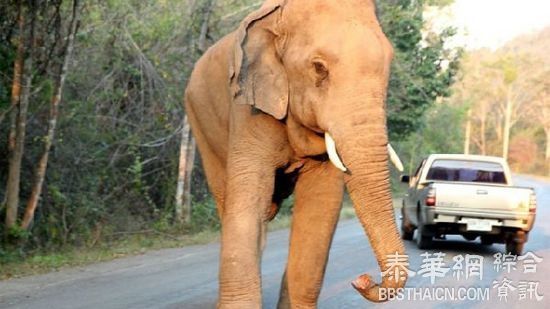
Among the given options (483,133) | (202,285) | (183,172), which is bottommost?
(483,133)

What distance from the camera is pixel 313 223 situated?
6.49 meters

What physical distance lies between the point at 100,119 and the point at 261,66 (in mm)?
9745

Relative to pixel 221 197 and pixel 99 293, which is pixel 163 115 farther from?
pixel 221 197

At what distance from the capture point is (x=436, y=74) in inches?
1104

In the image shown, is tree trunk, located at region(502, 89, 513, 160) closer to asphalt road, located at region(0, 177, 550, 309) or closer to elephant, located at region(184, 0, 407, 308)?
asphalt road, located at region(0, 177, 550, 309)

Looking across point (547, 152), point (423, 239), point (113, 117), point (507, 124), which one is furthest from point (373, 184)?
point (547, 152)

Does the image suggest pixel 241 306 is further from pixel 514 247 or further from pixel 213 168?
pixel 514 247

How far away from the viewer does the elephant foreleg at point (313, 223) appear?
255 inches

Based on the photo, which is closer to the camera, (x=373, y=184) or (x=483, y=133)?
(x=373, y=184)

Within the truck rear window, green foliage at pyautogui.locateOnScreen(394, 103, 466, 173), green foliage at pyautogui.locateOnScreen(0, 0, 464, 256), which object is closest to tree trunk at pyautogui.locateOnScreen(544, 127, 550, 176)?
green foliage at pyautogui.locateOnScreen(394, 103, 466, 173)

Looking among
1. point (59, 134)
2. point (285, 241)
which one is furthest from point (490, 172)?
point (59, 134)

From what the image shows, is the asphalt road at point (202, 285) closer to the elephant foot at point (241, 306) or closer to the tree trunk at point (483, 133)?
the elephant foot at point (241, 306)

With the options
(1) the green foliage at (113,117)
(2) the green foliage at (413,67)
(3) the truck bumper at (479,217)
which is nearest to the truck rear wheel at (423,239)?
(3) the truck bumper at (479,217)

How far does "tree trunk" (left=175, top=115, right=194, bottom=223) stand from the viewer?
53.4 feet
